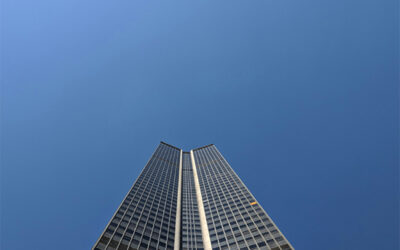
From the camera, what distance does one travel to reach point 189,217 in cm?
10994

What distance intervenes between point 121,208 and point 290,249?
196 feet

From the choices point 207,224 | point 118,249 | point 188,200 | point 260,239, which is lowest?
point 118,249

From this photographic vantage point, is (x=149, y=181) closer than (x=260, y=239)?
No

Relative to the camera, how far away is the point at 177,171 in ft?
525

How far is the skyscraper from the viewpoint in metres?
73.2

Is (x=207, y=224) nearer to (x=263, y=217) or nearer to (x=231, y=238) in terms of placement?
(x=231, y=238)

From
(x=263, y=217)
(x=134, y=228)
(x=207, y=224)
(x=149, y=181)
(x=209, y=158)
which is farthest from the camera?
(x=209, y=158)

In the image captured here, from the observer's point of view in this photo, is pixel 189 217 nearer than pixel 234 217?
No

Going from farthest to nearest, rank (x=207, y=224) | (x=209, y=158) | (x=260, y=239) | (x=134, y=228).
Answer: (x=209, y=158), (x=207, y=224), (x=134, y=228), (x=260, y=239)

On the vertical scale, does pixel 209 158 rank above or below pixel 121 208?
above

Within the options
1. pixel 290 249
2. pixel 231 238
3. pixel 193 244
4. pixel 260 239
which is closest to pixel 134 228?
pixel 193 244

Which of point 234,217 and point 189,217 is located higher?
point 189,217

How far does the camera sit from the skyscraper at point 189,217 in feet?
240

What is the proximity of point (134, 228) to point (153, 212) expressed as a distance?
16.2 meters
